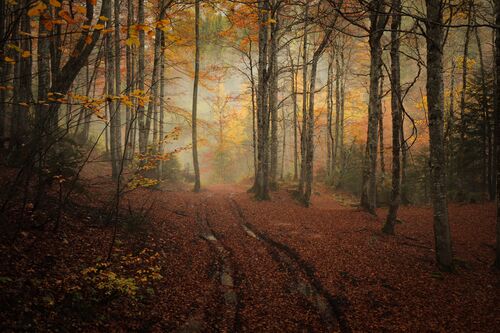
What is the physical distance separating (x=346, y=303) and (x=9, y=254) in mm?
5694

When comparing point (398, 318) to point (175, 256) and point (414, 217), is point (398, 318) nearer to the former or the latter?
point (175, 256)

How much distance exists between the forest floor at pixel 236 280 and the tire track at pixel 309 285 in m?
0.03

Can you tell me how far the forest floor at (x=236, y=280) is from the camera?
14.8 feet

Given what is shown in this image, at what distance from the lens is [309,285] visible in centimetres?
646

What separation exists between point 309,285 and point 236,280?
5.12ft

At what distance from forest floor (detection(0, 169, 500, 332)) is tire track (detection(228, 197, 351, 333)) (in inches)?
1.1

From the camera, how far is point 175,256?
7.43 metres

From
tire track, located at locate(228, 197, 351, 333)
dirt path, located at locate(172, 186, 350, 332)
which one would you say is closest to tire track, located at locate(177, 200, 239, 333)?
dirt path, located at locate(172, 186, 350, 332)

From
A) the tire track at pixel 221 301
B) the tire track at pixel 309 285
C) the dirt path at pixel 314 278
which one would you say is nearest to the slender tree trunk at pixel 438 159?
the dirt path at pixel 314 278

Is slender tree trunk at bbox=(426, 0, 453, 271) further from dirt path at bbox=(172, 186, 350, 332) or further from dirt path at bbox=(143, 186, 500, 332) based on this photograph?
dirt path at bbox=(172, 186, 350, 332)

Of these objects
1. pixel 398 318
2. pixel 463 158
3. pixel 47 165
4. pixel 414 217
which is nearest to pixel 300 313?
pixel 398 318

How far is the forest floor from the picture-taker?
4516 mm

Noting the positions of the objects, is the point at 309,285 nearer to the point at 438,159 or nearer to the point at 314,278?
the point at 314,278

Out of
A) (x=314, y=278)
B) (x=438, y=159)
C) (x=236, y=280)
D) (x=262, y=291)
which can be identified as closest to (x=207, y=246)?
(x=236, y=280)
